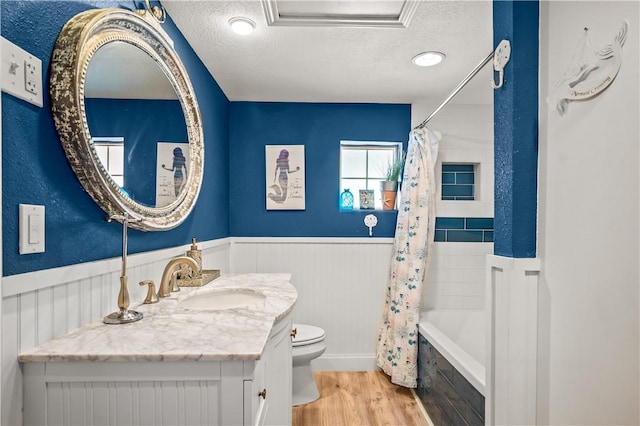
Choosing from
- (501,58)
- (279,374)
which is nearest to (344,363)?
(279,374)

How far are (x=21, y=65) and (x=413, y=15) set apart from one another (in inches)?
60.4

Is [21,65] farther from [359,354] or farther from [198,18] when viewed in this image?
[359,354]

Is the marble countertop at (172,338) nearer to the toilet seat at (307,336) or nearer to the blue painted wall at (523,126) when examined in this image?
the blue painted wall at (523,126)

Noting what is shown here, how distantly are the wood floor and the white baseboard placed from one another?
89 millimetres

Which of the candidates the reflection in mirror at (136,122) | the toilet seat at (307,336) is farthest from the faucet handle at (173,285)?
the toilet seat at (307,336)

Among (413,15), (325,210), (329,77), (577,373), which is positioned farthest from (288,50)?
(577,373)

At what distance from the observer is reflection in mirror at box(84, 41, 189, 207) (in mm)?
1171

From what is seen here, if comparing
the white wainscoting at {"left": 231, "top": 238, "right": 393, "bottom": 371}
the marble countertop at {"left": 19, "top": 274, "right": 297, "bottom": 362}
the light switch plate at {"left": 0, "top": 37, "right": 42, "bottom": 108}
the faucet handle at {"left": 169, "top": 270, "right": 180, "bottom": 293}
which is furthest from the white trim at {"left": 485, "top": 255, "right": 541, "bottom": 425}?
the white wainscoting at {"left": 231, "top": 238, "right": 393, "bottom": 371}

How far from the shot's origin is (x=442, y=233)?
2947mm

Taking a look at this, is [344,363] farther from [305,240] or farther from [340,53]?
[340,53]

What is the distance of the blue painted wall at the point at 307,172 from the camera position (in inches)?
116

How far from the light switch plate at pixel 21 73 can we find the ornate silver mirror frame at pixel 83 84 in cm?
A: 5

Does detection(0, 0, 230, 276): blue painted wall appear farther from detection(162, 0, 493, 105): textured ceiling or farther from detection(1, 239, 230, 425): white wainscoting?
detection(162, 0, 493, 105): textured ceiling

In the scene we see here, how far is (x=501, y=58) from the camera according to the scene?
48.5 inches
